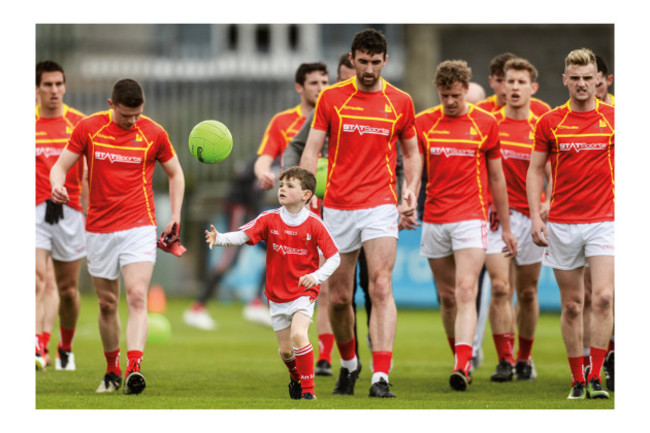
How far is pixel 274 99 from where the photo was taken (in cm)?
2616

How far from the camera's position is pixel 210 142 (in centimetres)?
903

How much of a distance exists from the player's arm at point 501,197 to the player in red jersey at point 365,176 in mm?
1019

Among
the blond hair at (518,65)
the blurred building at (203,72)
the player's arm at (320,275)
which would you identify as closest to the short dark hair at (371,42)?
the player's arm at (320,275)

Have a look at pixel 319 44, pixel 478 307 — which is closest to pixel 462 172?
pixel 478 307

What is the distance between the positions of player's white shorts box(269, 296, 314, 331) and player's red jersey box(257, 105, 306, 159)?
9.59 ft

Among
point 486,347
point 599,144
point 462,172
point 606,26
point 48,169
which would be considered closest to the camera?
point 599,144

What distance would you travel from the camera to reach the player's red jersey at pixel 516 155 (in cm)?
1072

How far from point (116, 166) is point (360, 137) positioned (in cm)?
194

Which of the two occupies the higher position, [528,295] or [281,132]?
[281,132]

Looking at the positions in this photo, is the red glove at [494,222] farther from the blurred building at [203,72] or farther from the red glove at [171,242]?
the blurred building at [203,72]

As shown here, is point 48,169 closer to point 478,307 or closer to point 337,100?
point 337,100

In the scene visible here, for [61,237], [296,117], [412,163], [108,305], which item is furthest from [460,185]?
[61,237]

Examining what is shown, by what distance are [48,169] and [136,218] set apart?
213cm

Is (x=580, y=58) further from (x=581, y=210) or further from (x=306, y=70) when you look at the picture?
(x=306, y=70)
